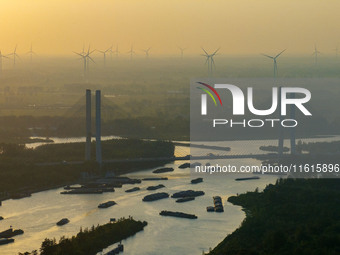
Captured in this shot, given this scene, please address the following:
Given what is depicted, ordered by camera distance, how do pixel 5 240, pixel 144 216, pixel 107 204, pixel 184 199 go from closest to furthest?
1. pixel 5 240
2. pixel 144 216
3. pixel 107 204
4. pixel 184 199

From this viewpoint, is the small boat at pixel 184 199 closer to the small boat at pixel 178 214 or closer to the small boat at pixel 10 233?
the small boat at pixel 178 214

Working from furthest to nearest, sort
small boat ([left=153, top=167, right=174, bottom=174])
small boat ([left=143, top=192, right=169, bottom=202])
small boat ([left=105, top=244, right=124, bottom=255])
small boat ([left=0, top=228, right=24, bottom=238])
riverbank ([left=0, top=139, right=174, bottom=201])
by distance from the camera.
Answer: small boat ([left=153, top=167, right=174, bottom=174]), riverbank ([left=0, top=139, right=174, bottom=201]), small boat ([left=143, top=192, right=169, bottom=202]), small boat ([left=0, top=228, right=24, bottom=238]), small boat ([left=105, top=244, right=124, bottom=255])

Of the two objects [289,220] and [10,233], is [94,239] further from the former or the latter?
[289,220]

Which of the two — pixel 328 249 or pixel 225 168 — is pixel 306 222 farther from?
pixel 225 168

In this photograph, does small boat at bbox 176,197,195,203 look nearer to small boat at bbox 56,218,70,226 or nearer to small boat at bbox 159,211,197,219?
small boat at bbox 159,211,197,219

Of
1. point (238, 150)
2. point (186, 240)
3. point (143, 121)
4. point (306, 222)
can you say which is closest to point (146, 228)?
point (186, 240)

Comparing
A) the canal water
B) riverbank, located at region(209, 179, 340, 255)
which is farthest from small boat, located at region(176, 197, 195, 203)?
riverbank, located at region(209, 179, 340, 255)

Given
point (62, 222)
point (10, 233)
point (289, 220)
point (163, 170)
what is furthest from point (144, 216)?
point (163, 170)
